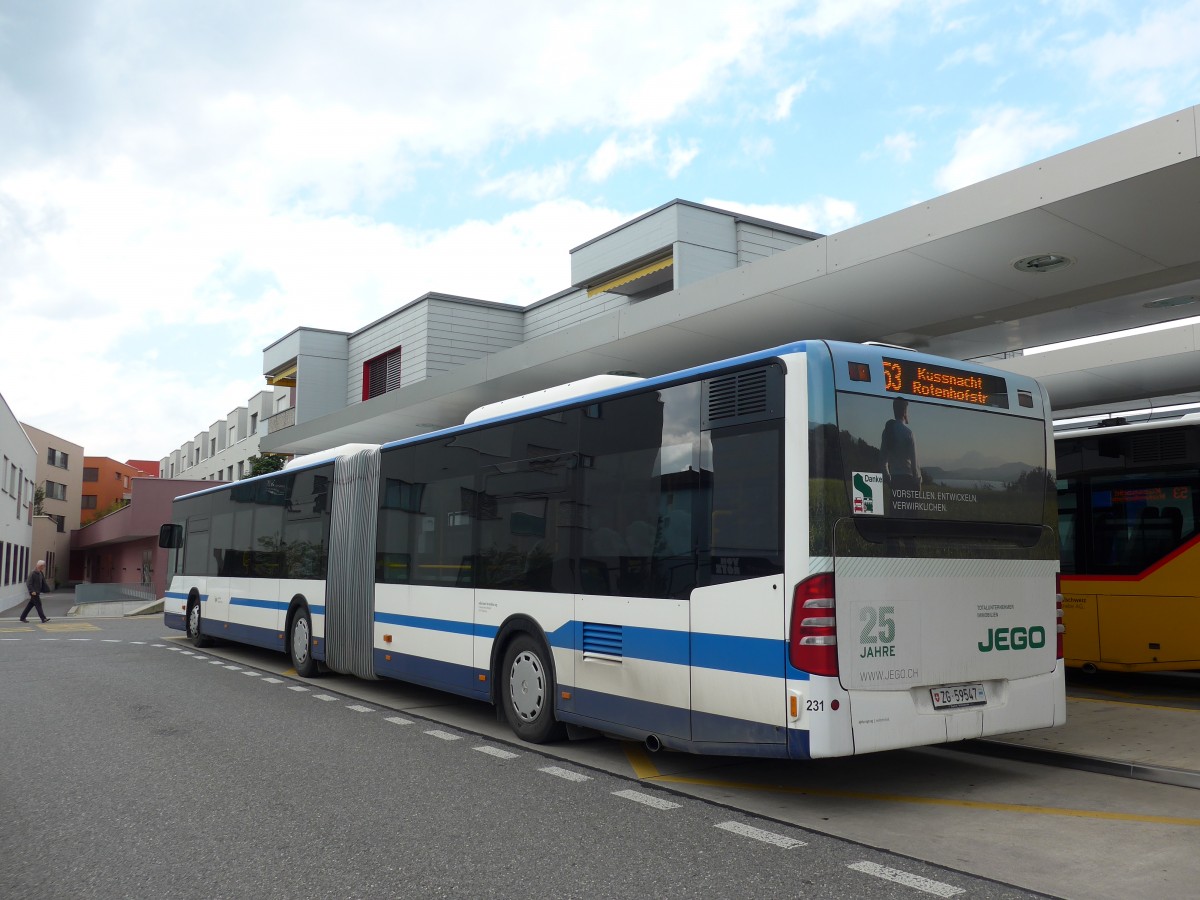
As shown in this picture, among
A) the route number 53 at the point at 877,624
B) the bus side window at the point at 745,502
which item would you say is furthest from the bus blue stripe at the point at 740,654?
the route number 53 at the point at 877,624

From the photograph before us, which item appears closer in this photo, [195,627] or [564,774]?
[564,774]

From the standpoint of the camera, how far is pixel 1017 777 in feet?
23.8

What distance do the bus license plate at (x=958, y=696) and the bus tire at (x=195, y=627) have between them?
1470 centimetres

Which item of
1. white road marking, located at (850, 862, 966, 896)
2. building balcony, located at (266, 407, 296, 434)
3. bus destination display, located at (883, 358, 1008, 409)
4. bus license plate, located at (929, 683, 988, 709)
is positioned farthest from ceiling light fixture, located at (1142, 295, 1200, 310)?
building balcony, located at (266, 407, 296, 434)

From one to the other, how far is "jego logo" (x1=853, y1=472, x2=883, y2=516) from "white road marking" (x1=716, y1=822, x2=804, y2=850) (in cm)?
190

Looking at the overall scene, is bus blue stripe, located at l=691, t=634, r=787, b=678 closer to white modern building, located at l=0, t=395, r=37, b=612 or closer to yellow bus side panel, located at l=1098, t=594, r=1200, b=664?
yellow bus side panel, located at l=1098, t=594, r=1200, b=664

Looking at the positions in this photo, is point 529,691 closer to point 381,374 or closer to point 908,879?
point 908,879

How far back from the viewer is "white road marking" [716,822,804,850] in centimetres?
549

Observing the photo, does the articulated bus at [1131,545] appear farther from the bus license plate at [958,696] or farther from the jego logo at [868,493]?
the jego logo at [868,493]

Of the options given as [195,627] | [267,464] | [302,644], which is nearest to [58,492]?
[267,464]


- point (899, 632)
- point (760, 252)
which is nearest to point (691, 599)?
point (899, 632)

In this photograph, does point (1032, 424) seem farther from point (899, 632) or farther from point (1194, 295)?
point (1194, 295)

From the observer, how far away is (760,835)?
5.67 metres

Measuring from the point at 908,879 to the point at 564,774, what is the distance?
300cm
